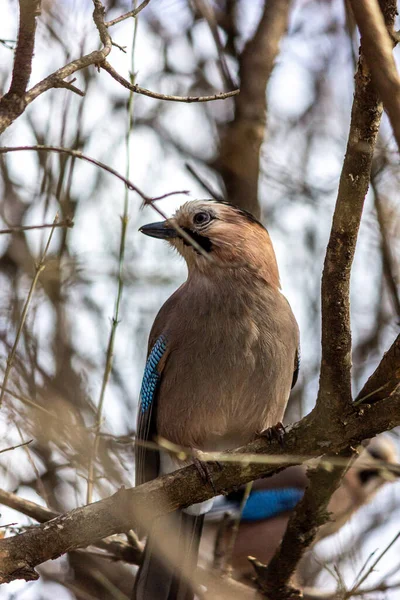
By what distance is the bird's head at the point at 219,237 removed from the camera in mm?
5738

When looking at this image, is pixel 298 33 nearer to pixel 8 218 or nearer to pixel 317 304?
pixel 317 304

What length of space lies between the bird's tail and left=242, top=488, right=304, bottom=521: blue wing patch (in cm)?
275

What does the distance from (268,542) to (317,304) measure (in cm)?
227

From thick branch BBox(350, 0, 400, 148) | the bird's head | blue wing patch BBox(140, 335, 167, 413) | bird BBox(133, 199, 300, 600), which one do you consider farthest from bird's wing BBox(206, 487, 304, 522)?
thick branch BBox(350, 0, 400, 148)

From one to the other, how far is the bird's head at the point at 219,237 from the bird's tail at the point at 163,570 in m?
1.69

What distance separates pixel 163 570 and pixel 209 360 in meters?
1.36

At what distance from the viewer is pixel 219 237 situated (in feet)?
19.0

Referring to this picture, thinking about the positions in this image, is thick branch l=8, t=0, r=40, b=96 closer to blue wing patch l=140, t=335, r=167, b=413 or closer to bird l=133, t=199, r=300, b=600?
bird l=133, t=199, r=300, b=600

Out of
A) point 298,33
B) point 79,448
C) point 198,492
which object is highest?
point 298,33

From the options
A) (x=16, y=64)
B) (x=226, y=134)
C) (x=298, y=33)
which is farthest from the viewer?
(x=298, y=33)

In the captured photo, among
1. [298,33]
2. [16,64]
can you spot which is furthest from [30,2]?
[298,33]

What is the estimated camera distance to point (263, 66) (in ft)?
24.7

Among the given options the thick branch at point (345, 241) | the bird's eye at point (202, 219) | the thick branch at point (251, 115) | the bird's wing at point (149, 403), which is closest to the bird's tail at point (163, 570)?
the bird's wing at point (149, 403)

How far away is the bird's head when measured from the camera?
5.74m
